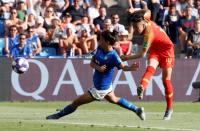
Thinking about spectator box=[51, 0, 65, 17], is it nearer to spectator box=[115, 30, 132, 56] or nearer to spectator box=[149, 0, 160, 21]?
spectator box=[115, 30, 132, 56]

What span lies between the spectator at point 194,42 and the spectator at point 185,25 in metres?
0.45

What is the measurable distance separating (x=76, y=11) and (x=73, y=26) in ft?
4.54

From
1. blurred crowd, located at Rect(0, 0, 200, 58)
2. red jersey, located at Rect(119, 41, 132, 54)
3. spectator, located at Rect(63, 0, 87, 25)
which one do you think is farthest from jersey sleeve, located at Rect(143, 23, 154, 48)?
spectator, located at Rect(63, 0, 87, 25)

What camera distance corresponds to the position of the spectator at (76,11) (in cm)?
2635

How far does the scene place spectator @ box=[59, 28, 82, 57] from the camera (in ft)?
80.2

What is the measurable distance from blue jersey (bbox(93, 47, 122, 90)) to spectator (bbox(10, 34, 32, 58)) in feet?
27.4

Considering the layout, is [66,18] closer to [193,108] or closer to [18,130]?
[193,108]

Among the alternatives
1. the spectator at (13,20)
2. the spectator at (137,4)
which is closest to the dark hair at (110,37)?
the spectator at (13,20)

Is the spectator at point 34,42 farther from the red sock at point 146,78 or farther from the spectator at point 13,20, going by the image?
the red sock at point 146,78

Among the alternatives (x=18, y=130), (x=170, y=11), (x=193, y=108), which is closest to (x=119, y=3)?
(x=170, y=11)

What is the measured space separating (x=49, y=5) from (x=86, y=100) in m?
11.7

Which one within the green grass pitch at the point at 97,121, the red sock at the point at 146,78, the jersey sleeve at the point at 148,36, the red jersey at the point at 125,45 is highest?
the jersey sleeve at the point at 148,36

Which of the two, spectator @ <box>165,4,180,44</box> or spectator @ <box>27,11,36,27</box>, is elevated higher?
spectator @ <box>27,11,36,27</box>

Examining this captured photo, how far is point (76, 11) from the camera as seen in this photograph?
1046 inches
